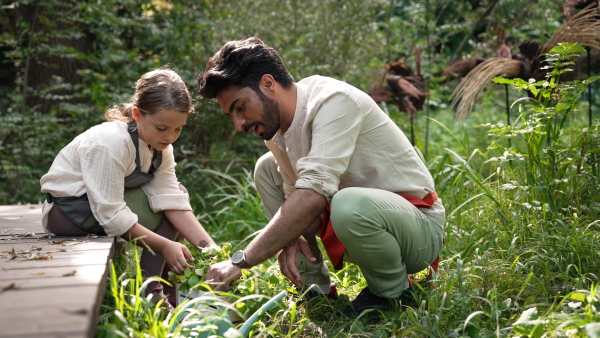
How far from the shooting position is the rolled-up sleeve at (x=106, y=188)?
7.87 feet

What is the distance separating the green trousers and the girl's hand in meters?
0.63

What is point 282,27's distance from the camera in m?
6.29

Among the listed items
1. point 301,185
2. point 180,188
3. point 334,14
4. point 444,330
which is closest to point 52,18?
point 334,14

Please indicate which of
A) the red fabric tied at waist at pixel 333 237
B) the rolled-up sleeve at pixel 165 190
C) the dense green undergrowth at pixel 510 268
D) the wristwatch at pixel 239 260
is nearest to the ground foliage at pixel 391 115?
the dense green undergrowth at pixel 510 268

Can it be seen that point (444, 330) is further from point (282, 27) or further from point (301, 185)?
point (282, 27)

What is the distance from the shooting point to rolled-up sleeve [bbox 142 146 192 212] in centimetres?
270

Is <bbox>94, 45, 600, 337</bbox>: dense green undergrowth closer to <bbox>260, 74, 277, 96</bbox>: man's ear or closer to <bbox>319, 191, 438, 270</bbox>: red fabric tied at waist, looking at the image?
<bbox>319, 191, 438, 270</bbox>: red fabric tied at waist

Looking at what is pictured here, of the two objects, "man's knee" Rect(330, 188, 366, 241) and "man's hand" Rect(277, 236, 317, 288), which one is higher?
"man's knee" Rect(330, 188, 366, 241)

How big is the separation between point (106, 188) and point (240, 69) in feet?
2.42

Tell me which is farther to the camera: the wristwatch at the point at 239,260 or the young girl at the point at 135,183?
the young girl at the point at 135,183

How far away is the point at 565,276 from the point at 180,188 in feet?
5.81

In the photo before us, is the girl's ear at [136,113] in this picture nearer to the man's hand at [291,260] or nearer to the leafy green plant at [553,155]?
the man's hand at [291,260]

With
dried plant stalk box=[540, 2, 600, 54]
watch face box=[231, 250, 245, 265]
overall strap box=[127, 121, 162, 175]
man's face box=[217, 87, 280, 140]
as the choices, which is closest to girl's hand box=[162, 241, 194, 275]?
watch face box=[231, 250, 245, 265]

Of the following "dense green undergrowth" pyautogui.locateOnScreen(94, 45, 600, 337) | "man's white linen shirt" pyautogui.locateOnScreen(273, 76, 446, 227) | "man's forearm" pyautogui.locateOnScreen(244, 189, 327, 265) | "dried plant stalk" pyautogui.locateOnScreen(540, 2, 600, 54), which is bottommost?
"dense green undergrowth" pyautogui.locateOnScreen(94, 45, 600, 337)
